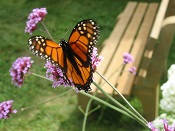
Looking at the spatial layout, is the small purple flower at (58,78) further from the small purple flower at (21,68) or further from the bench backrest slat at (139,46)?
the bench backrest slat at (139,46)

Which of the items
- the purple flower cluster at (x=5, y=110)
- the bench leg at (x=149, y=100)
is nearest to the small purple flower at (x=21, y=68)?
the purple flower cluster at (x=5, y=110)

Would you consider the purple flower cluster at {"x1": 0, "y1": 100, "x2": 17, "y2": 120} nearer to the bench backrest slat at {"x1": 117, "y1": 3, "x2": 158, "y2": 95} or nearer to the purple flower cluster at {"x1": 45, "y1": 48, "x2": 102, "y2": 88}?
the purple flower cluster at {"x1": 45, "y1": 48, "x2": 102, "y2": 88}

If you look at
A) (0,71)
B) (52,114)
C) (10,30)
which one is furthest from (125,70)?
(10,30)

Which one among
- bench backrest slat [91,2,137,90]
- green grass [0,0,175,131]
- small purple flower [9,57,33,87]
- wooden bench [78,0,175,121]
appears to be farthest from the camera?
green grass [0,0,175,131]

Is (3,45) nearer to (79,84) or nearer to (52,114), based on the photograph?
(52,114)

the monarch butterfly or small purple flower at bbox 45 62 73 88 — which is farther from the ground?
the monarch butterfly

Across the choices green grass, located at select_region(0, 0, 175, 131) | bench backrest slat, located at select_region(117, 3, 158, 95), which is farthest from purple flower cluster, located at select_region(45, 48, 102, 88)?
bench backrest slat, located at select_region(117, 3, 158, 95)

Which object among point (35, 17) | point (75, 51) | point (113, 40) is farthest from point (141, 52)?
point (75, 51)

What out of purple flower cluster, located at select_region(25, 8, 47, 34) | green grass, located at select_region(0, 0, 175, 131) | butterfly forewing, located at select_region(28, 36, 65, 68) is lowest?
green grass, located at select_region(0, 0, 175, 131)
